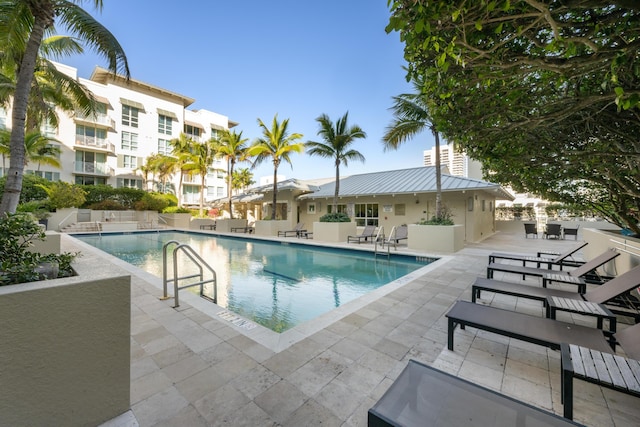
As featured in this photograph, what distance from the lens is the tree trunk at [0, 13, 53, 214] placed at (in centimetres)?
352

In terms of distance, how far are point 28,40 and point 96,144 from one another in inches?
1163

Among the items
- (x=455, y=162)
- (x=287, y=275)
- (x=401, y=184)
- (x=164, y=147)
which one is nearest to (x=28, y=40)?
(x=287, y=275)

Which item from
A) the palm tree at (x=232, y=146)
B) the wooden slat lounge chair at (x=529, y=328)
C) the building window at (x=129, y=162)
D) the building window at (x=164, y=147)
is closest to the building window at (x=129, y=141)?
the building window at (x=129, y=162)

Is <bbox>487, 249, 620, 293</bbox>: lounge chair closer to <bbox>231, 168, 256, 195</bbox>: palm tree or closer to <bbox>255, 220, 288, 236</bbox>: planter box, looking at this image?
<bbox>255, 220, 288, 236</bbox>: planter box

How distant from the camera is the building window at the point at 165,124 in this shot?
32750 mm

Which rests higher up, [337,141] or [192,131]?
[192,131]

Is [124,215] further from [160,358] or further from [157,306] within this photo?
[160,358]

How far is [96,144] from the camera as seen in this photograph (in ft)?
88.3

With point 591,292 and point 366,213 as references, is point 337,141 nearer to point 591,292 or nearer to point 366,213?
point 366,213

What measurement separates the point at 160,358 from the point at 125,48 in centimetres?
732

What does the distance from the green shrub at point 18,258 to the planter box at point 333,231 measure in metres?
12.5

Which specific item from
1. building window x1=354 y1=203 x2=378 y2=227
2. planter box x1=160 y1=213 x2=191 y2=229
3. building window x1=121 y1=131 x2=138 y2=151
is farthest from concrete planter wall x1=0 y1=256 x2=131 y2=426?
building window x1=121 y1=131 x2=138 y2=151

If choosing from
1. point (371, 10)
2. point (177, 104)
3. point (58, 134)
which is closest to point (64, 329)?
point (371, 10)

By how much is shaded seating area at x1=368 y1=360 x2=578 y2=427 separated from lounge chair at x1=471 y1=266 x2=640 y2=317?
2.63 metres
